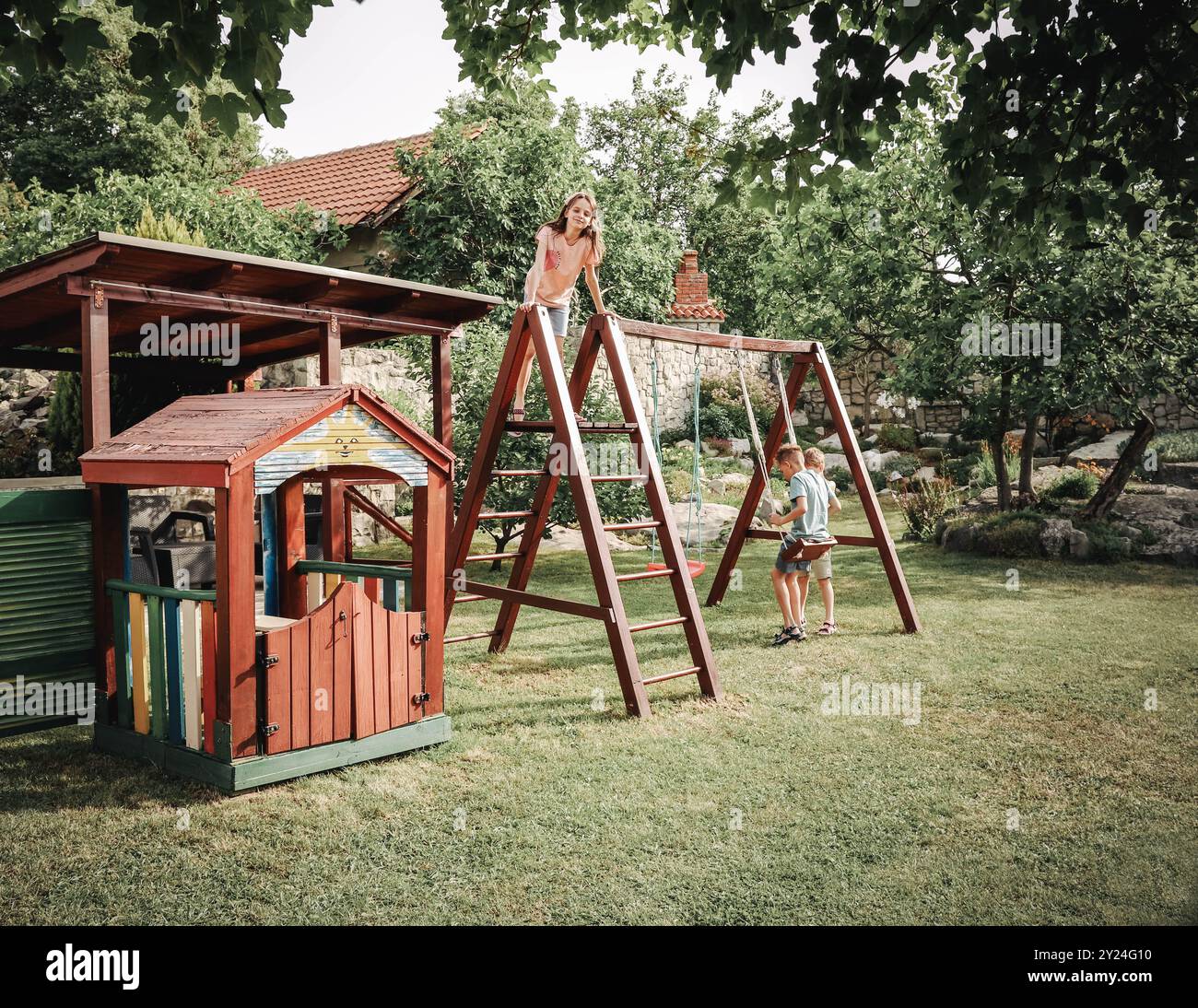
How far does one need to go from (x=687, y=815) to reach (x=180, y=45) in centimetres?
390

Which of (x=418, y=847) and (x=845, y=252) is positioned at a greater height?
(x=845, y=252)

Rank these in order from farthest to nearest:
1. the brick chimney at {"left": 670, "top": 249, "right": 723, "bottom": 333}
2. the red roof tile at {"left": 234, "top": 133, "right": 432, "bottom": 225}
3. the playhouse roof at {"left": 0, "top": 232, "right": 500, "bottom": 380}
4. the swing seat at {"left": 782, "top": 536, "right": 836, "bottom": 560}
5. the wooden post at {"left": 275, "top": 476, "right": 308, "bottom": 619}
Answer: the brick chimney at {"left": 670, "top": 249, "right": 723, "bottom": 333}
the red roof tile at {"left": 234, "top": 133, "right": 432, "bottom": 225}
the swing seat at {"left": 782, "top": 536, "right": 836, "bottom": 560}
the wooden post at {"left": 275, "top": 476, "right": 308, "bottom": 619}
the playhouse roof at {"left": 0, "top": 232, "right": 500, "bottom": 380}

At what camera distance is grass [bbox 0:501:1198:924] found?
333 centimetres

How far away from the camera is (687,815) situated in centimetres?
416

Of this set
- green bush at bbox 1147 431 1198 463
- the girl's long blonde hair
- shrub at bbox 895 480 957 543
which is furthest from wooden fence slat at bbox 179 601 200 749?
green bush at bbox 1147 431 1198 463

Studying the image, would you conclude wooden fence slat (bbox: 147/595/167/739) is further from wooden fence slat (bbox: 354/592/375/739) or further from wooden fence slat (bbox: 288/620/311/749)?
wooden fence slat (bbox: 354/592/375/739)

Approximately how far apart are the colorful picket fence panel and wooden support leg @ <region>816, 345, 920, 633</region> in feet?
17.8

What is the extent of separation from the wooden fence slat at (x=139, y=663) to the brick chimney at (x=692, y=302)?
700 inches

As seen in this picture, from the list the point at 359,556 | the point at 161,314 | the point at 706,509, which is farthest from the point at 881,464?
the point at 161,314

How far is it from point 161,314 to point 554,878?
18.6 ft

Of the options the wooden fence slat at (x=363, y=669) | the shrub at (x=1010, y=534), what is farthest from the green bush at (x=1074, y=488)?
the wooden fence slat at (x=363, y=669)
